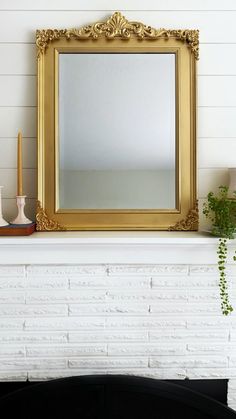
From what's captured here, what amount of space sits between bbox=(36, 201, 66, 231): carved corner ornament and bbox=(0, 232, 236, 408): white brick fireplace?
7 cm

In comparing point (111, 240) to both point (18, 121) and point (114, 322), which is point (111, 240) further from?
point (18, 121)

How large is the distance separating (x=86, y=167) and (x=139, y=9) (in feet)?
2.16

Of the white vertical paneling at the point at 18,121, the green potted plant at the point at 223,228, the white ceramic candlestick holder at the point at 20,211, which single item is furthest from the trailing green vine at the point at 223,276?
the white vertical paneling at the point at 18,121

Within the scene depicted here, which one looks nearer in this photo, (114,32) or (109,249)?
(109,249)

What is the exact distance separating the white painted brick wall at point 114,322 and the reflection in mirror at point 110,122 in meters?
0.33

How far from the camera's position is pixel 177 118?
1559mm

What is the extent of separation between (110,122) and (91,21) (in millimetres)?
408

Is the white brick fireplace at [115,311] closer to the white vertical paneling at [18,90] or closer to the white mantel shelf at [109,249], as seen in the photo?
the white mantel shelf at [109,249]

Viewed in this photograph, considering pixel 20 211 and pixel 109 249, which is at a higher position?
pixel 20 211

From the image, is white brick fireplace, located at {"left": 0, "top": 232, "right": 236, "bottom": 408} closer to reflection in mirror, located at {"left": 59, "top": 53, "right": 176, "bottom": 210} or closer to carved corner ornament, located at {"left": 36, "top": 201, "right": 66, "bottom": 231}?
carved corner ornament, located at {"left": 36, "top": 201, "right": 66, "bottom": 231}

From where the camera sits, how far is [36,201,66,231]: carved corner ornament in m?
1.54

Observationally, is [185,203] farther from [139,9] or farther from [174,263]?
[139,9]

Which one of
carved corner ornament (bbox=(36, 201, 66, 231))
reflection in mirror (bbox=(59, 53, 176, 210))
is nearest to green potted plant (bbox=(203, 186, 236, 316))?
reflection in mirror (bbox=(59, 53, 176, 210))

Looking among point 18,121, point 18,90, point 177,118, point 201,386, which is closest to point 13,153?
point 18,121
